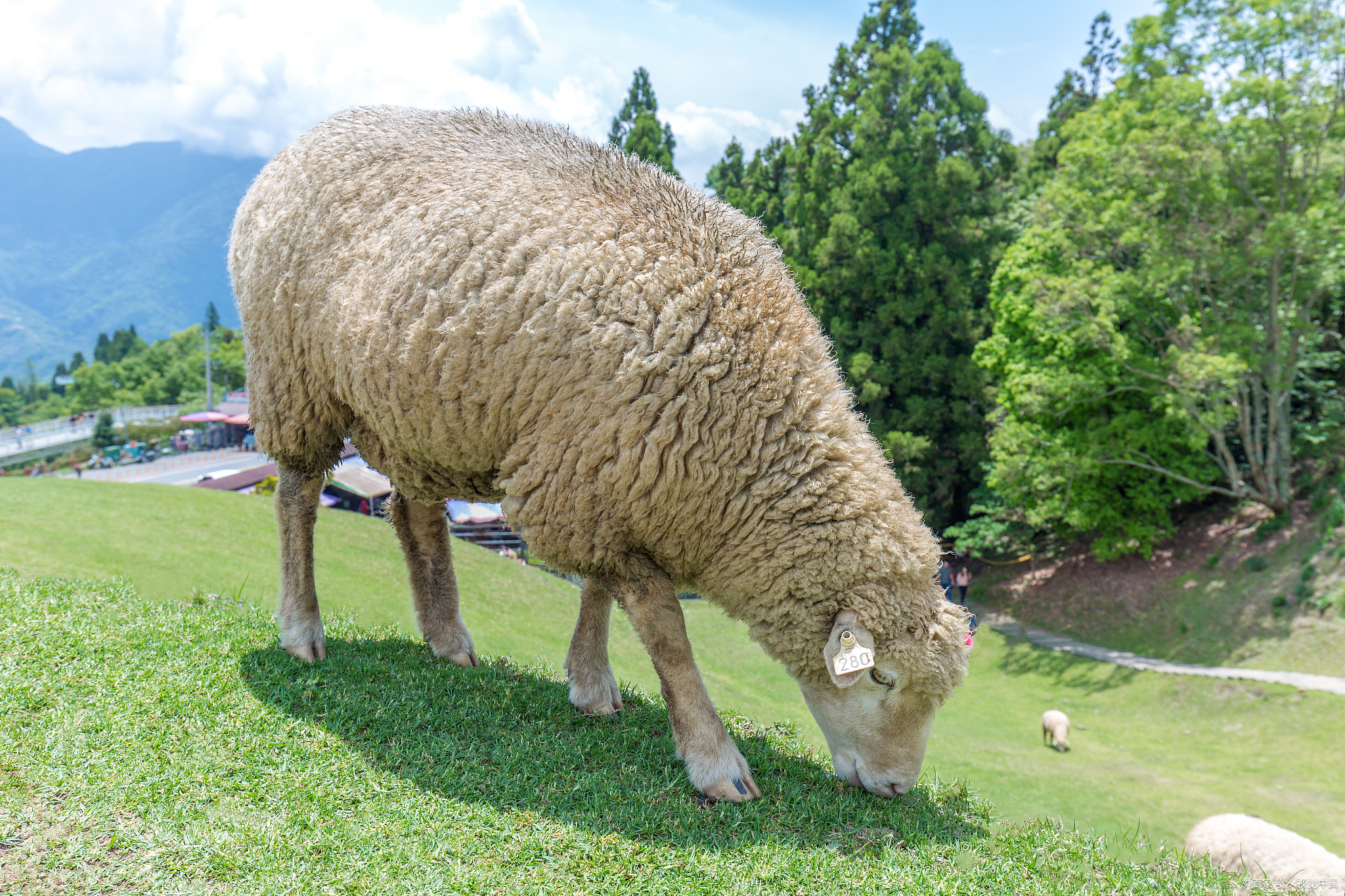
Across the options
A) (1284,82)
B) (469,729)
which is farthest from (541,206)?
(1284,82)

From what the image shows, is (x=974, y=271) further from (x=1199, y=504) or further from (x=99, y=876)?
(x=99, y=876)

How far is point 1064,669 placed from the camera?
55.4 ft

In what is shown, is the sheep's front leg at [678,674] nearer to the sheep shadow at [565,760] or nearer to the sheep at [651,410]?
the sheep at [651,410]

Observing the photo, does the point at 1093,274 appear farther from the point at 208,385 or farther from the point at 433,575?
the point at 208,385

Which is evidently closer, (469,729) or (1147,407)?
(469,729)

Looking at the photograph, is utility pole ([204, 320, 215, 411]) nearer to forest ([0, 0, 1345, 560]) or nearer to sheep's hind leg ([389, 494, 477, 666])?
forest ([0, 0, 1345, 560])

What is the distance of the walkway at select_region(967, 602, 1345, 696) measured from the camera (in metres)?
13.5

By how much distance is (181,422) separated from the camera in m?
58.4

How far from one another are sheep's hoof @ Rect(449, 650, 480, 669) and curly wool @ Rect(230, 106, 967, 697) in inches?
69.7

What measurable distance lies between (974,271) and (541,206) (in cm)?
2312

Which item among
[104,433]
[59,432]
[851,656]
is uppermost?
[851,656]

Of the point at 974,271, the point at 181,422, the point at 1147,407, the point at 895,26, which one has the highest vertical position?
the point at 895,26

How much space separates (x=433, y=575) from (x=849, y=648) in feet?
10.2

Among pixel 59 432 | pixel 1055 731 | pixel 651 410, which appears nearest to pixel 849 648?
pixel 651 410
